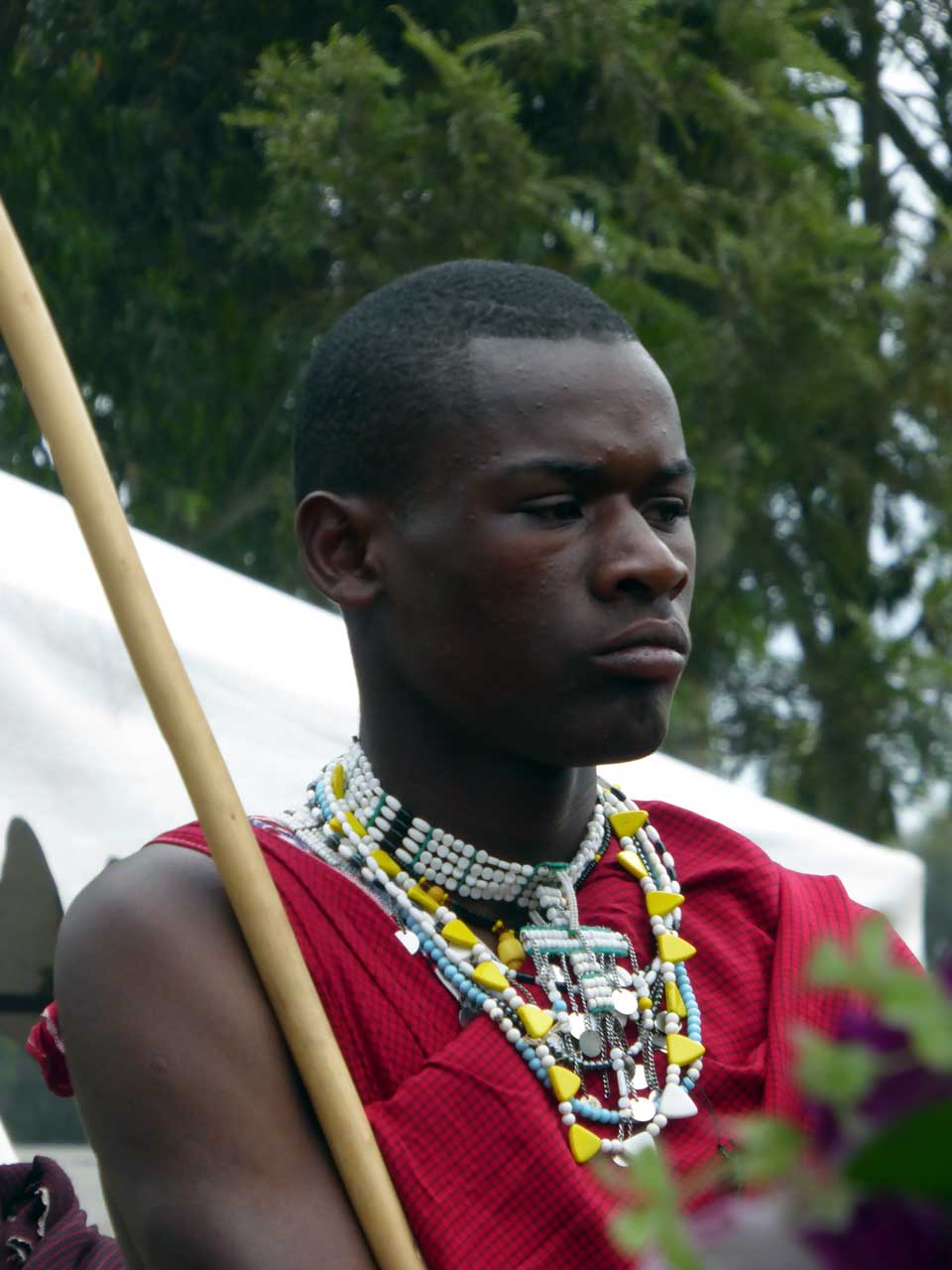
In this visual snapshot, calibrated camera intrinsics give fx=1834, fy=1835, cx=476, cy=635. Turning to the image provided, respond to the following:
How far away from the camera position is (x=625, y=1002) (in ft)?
5.29

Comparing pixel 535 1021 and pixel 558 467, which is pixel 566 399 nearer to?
pixel 558 467

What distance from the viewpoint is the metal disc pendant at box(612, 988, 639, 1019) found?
63.2 inches

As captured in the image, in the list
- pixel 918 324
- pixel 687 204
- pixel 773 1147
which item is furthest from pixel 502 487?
pixel 918 324

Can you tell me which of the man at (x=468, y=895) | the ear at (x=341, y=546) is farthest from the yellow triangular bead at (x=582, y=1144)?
the ear at (x=341, y=546)

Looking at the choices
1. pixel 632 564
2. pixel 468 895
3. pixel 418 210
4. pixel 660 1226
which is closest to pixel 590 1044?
pixel 468 895

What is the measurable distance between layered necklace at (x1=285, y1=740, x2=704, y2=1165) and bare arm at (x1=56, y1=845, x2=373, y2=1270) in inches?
7.7

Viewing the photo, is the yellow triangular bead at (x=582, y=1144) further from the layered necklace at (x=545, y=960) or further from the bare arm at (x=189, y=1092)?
the bare arm at (x=189, y=1092)

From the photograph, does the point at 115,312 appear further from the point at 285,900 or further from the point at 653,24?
the point at 285,900

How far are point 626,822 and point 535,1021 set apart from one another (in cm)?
29

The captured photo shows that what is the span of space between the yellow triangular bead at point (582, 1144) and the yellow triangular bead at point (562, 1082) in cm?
3

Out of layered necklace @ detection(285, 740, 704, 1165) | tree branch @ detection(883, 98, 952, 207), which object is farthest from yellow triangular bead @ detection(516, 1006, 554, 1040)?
tree branch @ detection(883, 98, 952, 207)

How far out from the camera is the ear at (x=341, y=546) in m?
1.63

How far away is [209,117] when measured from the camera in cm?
491

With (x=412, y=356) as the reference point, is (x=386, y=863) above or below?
below
